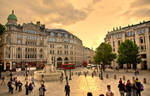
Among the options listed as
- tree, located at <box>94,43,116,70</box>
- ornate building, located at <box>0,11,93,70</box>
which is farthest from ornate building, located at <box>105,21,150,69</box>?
ornate building, located at <box>0,11,93,70</box>

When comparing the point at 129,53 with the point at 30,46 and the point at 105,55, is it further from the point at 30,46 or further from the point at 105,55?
the point at 30,46

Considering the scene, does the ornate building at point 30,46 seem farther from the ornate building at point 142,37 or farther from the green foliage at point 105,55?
the ornate building at point 142,37

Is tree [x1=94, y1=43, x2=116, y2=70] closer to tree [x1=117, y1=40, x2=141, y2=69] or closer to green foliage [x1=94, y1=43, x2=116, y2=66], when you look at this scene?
green foliage [x1=94, y1=43, x2=116, y2=66]

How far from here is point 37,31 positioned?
62.4m

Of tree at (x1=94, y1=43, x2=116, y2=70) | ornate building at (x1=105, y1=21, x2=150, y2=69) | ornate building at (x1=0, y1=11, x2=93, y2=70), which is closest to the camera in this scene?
tree at (x1=94, y1=43, x2=116, y2=70)

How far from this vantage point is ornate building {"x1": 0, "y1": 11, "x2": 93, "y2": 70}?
51.4m

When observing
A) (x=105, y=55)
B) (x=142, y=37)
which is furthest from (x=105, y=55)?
(x=142, y=37)

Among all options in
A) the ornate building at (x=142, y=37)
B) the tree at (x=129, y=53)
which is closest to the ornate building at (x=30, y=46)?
the tree at (x=129, y=53)

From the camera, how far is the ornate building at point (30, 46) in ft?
169

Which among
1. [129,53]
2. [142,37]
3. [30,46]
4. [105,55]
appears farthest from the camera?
[30,46]

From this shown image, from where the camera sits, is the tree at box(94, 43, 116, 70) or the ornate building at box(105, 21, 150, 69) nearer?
the tree at box(94, 43, 116, 70)

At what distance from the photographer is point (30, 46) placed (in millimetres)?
58656

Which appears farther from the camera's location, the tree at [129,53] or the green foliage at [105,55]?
the green foliage at [105,55]

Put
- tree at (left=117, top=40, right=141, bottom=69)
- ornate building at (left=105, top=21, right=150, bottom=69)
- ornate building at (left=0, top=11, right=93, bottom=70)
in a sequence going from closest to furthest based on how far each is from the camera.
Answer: tree at (left=117, top=40, right=141, bottom=69)
ornate building at (left=105, top=21, right=150, bottom=69)
ornate building at (left=0, top=11, right=93, bottom=70)
